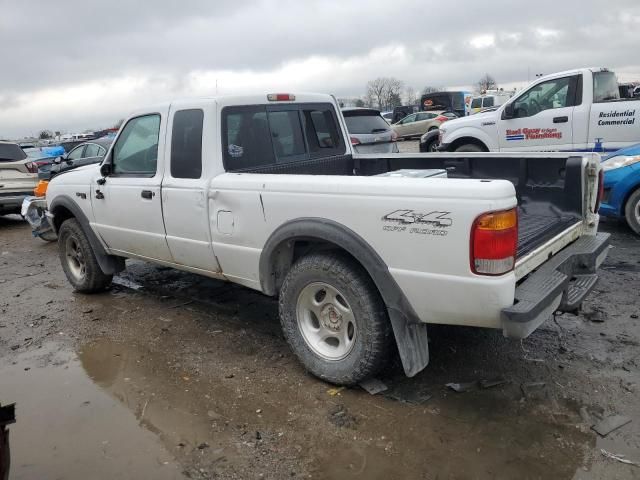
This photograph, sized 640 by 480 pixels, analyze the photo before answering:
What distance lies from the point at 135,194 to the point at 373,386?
267 cm

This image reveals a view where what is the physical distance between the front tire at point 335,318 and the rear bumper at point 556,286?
803mm

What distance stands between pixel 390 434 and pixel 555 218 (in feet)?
7.00

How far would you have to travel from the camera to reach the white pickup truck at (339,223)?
2.79 metres

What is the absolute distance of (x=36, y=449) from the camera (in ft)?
10.2

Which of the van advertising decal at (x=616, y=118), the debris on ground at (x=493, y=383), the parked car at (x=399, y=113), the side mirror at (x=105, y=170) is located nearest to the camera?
the debris on ground at (x=493, y=383)

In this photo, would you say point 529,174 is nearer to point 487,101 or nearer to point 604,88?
point 604,88

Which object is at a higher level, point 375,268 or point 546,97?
point 546,97

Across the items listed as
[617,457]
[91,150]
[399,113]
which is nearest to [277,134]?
[617,457]

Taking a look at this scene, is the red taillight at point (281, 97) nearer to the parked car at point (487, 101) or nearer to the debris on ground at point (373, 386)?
the debris on ground at point (373, 386)

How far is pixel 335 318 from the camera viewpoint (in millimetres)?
3543

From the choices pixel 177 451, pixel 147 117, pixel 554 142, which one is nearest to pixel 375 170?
pixel 147 117

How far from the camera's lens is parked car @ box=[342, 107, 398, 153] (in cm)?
1002

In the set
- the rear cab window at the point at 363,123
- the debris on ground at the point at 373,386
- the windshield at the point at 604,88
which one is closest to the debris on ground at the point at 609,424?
the debris on ground at the point at 373,386

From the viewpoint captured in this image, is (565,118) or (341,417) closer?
(341,417)
